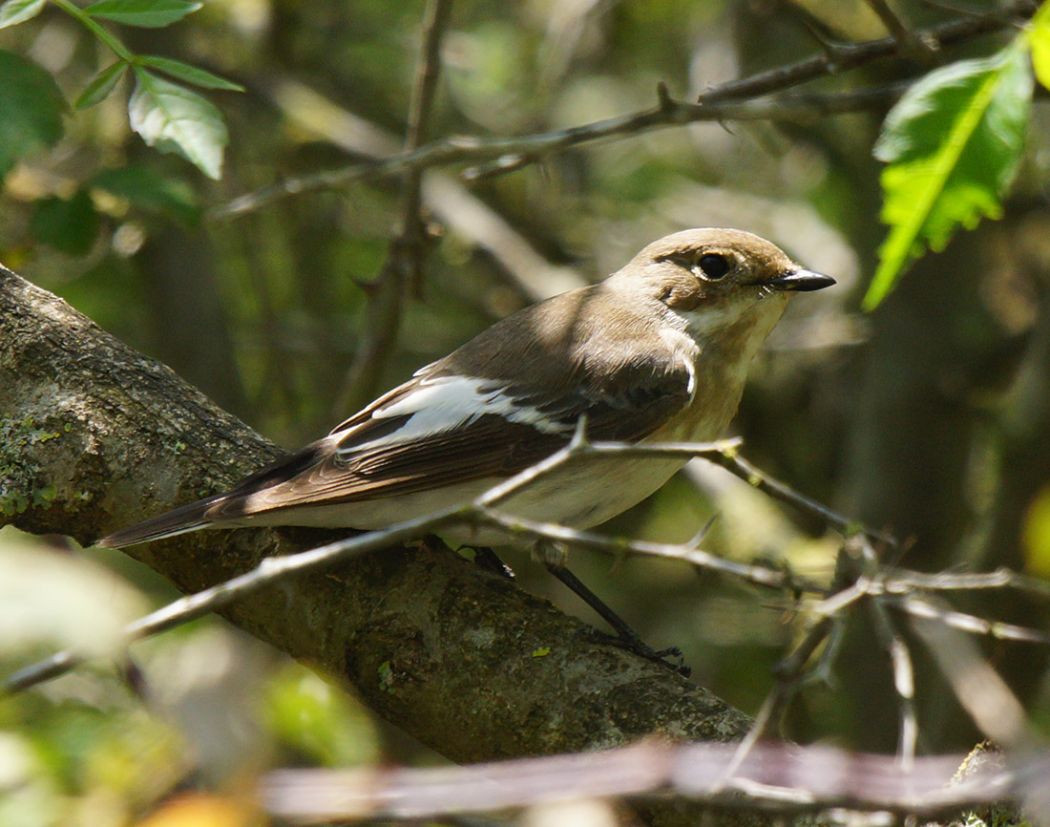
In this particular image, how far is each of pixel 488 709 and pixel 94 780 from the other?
4.06ft

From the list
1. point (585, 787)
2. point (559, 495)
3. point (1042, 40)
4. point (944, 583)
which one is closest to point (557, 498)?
point (559, 495)

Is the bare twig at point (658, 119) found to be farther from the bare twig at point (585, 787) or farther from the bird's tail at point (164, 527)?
the bare twig at point (585, 787)

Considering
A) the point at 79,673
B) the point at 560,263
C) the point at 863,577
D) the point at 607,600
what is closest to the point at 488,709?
the point at 863,577

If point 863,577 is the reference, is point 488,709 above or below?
below

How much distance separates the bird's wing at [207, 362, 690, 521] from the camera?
3.19 m

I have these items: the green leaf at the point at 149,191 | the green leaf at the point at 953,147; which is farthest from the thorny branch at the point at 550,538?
the green leaf at the point at 149,191

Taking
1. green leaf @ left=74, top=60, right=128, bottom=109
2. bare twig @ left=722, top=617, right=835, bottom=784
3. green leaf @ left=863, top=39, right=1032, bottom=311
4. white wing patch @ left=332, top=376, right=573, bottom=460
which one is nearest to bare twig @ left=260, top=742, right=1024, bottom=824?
bare twig @ left=722, top=617, right=835, bottom=784

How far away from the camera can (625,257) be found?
19.6 ft

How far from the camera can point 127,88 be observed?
564 cm

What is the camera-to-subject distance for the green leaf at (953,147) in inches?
70.5

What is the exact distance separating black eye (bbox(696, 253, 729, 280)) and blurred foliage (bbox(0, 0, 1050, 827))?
0.99 meters

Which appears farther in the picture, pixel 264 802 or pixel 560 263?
pixel 560 263

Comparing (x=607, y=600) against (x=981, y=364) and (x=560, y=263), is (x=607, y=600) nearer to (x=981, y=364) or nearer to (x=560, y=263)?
(x=560, y=263)

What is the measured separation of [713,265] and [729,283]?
3.4 inches
